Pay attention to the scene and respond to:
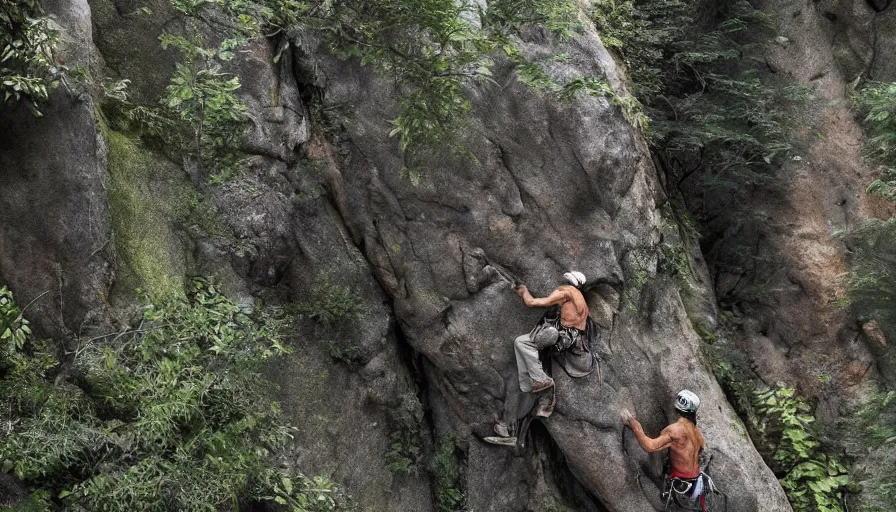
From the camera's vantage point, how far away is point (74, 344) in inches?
210

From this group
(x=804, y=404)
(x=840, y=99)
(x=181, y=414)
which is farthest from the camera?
(x=840, y=99)

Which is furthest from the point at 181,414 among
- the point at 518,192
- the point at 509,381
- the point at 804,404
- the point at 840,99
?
the point at 840,99

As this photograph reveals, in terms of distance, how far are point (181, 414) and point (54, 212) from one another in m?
2.30

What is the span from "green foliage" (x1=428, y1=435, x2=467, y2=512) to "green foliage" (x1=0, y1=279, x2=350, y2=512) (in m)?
2.31

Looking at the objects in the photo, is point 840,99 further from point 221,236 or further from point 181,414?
point 181,414

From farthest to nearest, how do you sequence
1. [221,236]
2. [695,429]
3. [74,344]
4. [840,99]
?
[840,99], [695,429], [221,236], [74,344]

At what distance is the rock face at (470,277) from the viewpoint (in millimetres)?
7277

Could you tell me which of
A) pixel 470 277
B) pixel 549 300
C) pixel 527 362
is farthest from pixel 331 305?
pixel 549 300

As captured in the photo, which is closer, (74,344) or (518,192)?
(74,344)

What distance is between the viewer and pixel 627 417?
764 cm

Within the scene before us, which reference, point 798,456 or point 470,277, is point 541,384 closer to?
point 470,277

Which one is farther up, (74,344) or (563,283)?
(74,344)

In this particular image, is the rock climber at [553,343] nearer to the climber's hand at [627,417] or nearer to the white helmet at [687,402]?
the climber's hand at [627,417]

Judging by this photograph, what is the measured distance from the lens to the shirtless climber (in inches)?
293
